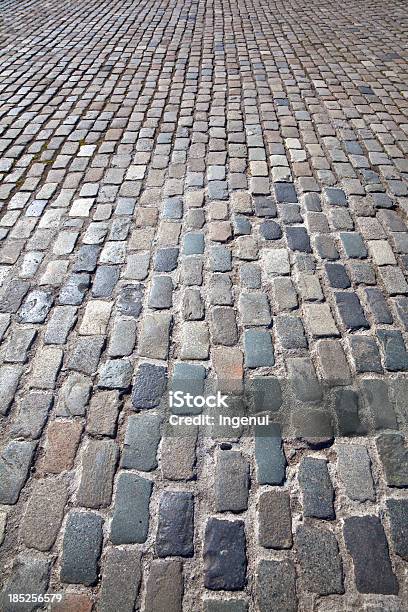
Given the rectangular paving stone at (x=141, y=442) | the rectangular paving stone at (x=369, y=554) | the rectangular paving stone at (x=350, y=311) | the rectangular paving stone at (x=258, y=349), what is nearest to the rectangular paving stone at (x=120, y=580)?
the rectangular paving stone at (x=141, y=442)

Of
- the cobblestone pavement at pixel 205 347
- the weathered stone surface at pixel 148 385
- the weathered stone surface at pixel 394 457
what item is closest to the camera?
the cobblestone pavement at pixel 205 347

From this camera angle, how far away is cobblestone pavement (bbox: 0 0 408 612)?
194cm

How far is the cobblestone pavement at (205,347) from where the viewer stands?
6.38ft

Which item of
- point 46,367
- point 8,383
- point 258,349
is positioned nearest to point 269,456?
point 258,349

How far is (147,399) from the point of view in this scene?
2504 millimetres

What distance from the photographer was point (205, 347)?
9.04 ft

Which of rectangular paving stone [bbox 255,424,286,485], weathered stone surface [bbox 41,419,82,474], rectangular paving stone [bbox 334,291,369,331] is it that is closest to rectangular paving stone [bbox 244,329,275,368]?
rectangular paving stone [bbox 255,424,286,485]

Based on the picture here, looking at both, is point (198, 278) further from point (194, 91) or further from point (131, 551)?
point (194, 91)

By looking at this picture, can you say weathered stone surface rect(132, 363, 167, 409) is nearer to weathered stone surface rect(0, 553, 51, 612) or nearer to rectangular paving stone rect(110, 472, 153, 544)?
rectangular paving stone rect(110, 472, 153, 544)

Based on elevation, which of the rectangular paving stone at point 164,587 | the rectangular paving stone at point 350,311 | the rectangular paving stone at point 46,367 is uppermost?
the rectangular paving stone at point 46,367

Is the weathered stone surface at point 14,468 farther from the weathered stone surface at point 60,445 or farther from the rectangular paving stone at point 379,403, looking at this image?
the rectangular paving stone at point 379,403

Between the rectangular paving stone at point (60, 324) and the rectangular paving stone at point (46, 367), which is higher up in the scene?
the rectangular paving stone at point (60, 324)

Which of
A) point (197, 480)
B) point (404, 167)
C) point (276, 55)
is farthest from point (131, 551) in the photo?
point (276, 55)

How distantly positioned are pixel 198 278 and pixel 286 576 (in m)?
1.90
